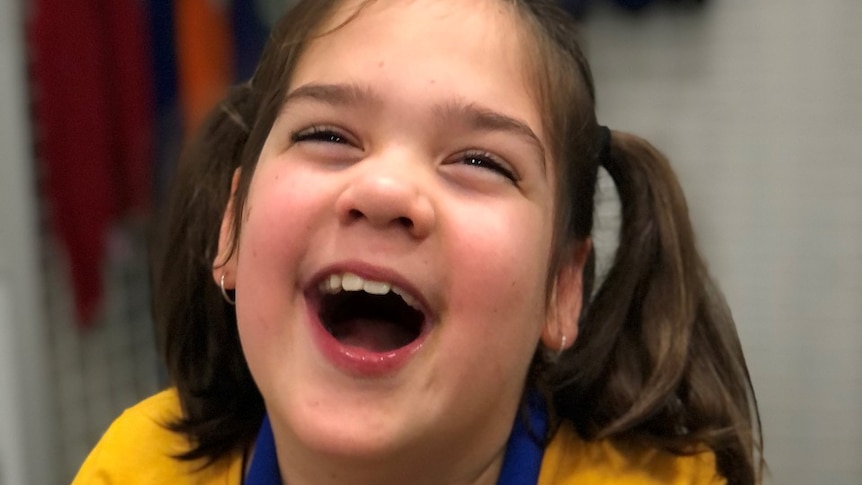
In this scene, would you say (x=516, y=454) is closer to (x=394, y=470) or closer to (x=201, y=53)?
(x=394, y=470)

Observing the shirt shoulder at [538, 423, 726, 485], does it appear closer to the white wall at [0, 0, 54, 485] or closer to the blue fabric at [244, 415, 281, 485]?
the blue fabric at [244, 415, 281, 485]

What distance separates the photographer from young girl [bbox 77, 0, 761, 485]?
64cm

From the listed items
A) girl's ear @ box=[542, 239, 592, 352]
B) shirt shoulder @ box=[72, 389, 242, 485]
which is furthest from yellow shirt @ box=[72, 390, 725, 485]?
girl's ear @ box=[542, 239, 592, 352]

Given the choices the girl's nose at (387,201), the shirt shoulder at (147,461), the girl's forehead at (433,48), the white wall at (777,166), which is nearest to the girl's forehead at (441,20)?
the girl's forehead at (433,48)

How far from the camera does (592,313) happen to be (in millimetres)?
881

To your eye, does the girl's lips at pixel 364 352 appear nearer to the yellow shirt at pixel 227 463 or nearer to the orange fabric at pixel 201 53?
the yellow shirt at pixel 227 463

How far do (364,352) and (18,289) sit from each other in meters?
0.82

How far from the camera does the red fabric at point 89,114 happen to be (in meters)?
1.25

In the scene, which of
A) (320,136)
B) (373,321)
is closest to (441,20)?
(320,136)

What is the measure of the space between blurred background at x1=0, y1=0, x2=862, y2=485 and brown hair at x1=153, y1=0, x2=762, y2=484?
0.44 m

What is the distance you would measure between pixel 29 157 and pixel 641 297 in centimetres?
90

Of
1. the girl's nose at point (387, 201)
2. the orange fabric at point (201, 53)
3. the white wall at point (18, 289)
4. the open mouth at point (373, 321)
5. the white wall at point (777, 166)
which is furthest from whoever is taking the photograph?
the white wall at point (777, 166)

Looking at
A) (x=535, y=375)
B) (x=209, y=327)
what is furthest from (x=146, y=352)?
(x=535, y=375)

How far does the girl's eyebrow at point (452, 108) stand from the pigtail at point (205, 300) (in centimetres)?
23
